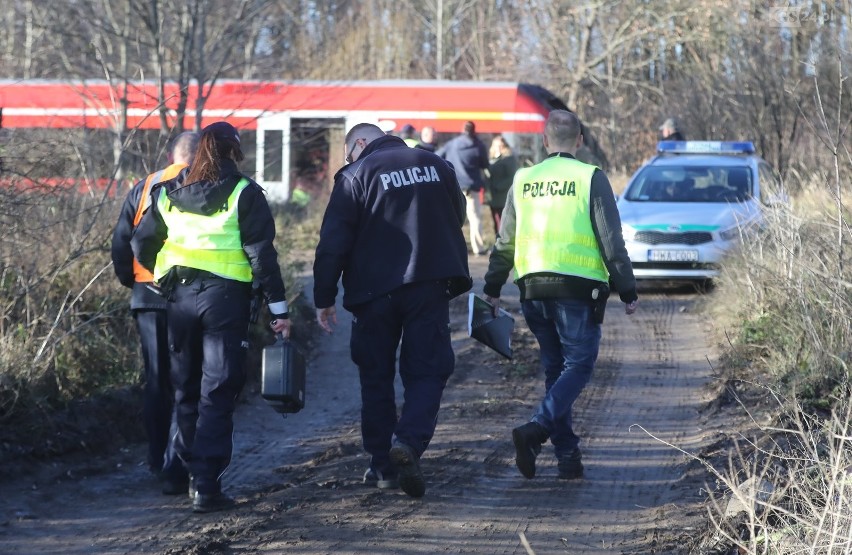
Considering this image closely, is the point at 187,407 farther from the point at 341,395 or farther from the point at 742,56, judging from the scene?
the point at 742,56

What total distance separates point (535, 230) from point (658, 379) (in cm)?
315

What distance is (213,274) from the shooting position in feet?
18.2

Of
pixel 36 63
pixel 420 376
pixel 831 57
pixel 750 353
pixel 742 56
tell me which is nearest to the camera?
Answer: pixel 420 376

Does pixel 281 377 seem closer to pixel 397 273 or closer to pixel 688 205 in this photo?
pixel 397 273

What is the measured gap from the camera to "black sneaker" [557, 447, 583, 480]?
19.8 ft

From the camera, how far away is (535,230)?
594 cm

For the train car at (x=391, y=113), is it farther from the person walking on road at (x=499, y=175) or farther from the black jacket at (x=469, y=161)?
the person walking on road at (x=499, y=175)

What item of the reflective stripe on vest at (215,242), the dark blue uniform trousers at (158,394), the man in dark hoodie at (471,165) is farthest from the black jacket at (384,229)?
the man in dark hoodie at (471,165)

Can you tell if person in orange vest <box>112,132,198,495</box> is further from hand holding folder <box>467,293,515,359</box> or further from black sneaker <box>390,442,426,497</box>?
hand holding folder <box>467,293,515,359</box>

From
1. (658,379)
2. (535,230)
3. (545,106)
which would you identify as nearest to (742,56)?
(545,106)

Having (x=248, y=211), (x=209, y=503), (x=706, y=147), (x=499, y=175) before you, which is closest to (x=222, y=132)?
(x=248, y=211)

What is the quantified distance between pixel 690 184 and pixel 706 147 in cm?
86

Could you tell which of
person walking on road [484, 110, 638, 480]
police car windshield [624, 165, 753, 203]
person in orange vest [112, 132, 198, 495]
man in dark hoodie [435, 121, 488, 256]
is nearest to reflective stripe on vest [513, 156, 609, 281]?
person walking on road [484, 110, 638, 480]

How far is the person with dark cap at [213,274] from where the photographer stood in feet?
18.2
